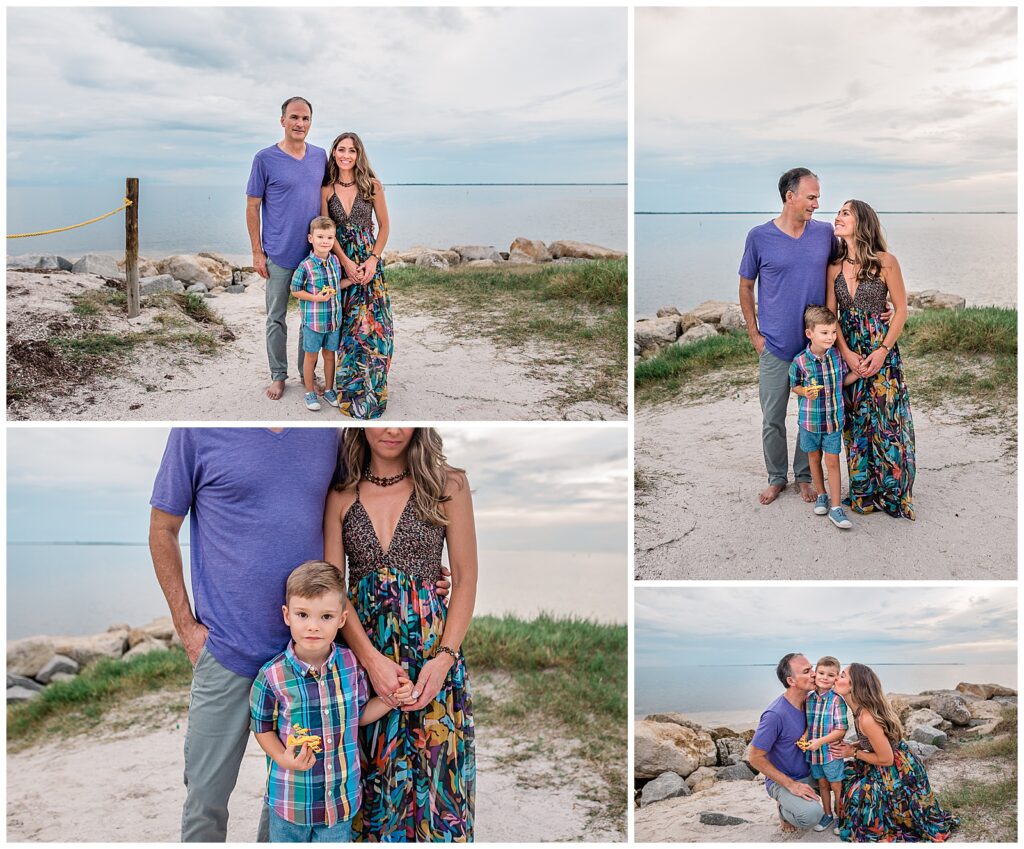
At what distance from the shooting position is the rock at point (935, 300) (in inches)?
334

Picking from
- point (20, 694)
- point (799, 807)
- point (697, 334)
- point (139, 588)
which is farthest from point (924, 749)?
point (139, 588)

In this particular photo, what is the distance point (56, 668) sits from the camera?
6.75 meters

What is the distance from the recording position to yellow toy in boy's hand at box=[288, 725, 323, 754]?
9.40ft

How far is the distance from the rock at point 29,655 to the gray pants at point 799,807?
5.31m

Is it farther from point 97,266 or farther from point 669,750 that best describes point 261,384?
point 669,750

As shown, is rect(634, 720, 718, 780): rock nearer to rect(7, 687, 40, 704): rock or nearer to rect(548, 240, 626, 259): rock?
rect(7, 687, 40, 704): rock

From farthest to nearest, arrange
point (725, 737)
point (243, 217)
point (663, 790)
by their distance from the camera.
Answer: point (243, 217)
point (725, 737)
point (663, 790)

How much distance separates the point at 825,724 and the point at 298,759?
6.99 feet

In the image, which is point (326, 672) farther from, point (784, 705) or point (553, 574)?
point (553, 574)

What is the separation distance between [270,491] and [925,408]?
4528mm

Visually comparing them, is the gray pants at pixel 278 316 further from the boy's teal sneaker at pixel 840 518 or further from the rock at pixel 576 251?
the rock at pixel 576 251

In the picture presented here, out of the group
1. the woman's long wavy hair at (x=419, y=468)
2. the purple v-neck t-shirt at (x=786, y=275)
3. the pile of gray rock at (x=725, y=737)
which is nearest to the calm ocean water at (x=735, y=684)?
the pile of gray rock at (x=725, y=737)

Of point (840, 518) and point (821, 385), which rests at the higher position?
point (821, 385)

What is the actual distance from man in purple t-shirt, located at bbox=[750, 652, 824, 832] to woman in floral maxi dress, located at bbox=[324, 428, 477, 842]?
1.40m
